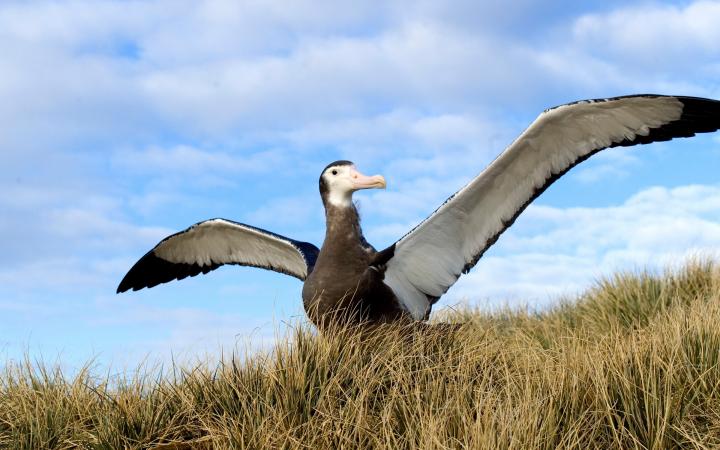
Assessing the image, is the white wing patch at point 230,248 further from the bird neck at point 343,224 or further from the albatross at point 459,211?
the bird neck at point 343,224

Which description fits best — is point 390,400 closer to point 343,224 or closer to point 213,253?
point 343,224

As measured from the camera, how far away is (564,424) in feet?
15.7

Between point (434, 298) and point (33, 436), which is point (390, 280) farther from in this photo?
point (33, 436)

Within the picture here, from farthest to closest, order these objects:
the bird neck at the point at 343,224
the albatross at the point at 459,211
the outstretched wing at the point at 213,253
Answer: the outstretched wing at the point at 213,253
the bird neck at the point at 343,224
the albatross at the point at 459,211

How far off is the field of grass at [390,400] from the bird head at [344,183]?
1489mm

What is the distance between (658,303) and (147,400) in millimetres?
6974

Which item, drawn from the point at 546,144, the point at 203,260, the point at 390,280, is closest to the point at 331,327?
the point at 390,280

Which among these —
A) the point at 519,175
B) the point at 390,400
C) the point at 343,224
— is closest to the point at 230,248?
the point at 343,224

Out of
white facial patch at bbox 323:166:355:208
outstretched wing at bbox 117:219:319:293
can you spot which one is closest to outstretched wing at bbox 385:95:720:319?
white facial patch at bbox 323:166:355:208

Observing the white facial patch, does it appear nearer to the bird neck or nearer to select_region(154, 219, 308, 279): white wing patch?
the bird neck

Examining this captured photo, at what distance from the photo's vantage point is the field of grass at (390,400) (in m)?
4.69

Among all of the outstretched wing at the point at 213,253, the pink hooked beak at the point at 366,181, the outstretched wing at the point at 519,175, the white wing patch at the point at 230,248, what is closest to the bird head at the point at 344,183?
the pink hooked beak at the point at 366,181

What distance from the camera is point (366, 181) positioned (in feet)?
23.0

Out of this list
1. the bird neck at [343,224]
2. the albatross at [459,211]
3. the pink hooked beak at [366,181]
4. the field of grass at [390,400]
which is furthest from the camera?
the pink hooked beak at [366,181]
